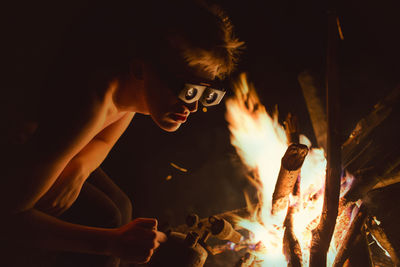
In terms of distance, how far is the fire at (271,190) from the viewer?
2225 millimetres

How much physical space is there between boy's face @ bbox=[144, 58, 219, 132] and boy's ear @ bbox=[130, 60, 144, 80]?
0.05 metres

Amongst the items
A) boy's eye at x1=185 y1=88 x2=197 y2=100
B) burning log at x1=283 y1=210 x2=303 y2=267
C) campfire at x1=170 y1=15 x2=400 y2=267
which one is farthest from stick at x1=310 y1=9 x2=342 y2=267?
boy's eye at x1=185 y1=88 x2=197 y2=100

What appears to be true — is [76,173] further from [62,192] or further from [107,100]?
[107,100]

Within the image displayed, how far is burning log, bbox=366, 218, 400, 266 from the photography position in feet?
6.23

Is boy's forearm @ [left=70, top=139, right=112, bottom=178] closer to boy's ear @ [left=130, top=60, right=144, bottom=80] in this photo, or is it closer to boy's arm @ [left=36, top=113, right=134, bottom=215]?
boy's arm @ [left=36, top=113, right=134, bottom=215]

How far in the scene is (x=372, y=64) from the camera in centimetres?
288

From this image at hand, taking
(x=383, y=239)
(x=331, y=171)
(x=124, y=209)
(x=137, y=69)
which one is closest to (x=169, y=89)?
(x=137, y=69)

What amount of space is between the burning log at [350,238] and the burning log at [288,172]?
495 millimetres

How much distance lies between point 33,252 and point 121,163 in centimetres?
212

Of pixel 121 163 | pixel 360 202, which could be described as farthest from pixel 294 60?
pixel 121 163

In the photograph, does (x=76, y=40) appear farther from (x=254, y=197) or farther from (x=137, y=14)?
(x=254, y=197)

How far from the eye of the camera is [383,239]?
1974 millimetres

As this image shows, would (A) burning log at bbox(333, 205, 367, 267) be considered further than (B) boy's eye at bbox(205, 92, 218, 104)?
Yes

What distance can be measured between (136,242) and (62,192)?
66 cm
